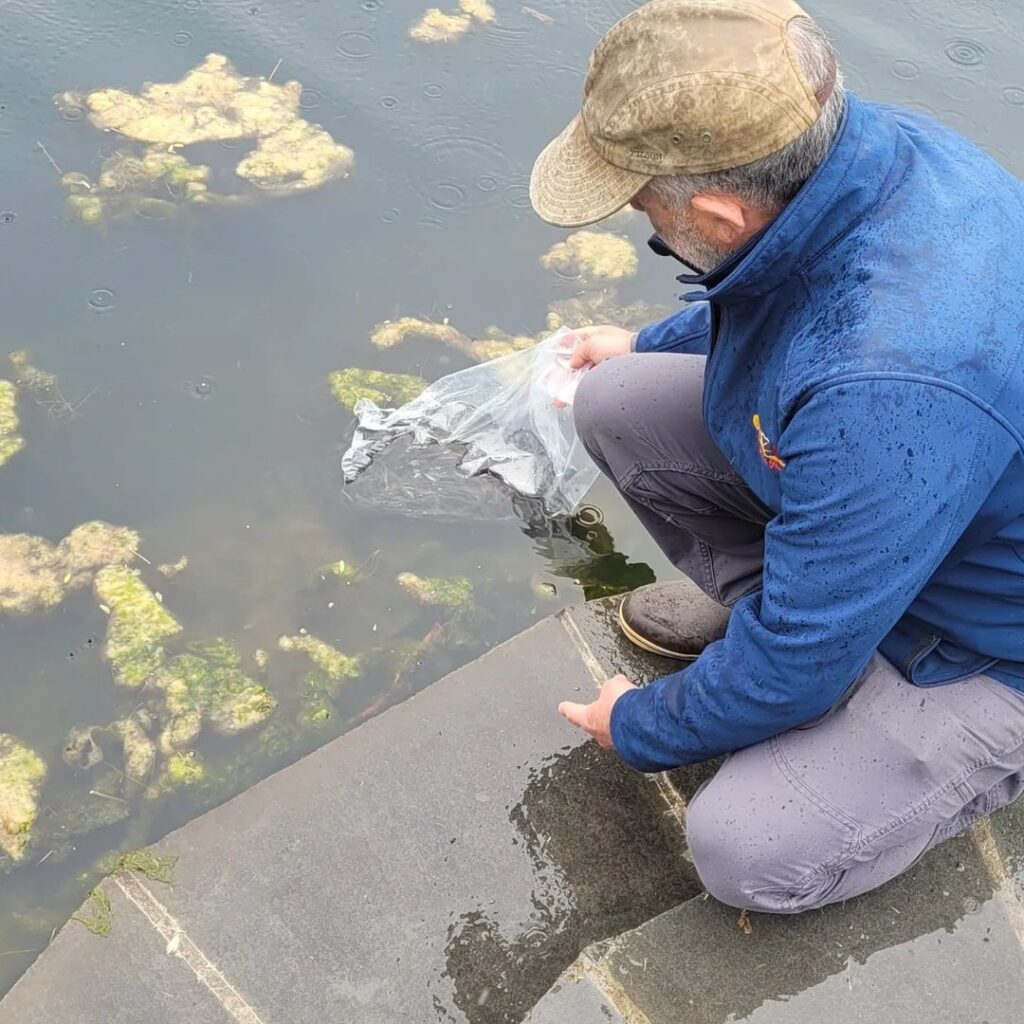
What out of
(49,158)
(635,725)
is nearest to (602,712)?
(635,725)

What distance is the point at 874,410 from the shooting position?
1333 millimetres

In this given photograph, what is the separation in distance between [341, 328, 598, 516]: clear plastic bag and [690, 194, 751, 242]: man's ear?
1222 millimetres

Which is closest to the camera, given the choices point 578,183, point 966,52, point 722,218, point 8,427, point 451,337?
point 722,218

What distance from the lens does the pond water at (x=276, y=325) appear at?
248 cm

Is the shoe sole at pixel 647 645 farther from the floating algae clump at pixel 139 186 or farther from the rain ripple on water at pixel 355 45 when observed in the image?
the rain ripple on water at pixel 355 45

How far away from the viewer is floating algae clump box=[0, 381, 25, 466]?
2883mm

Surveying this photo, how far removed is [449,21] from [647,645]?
10.6 feet

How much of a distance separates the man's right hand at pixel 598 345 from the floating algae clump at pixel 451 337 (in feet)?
2.22

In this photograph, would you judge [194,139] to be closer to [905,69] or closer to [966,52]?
[905,69]

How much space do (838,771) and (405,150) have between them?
9.62 ft

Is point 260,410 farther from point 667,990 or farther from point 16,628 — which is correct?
point 667,990

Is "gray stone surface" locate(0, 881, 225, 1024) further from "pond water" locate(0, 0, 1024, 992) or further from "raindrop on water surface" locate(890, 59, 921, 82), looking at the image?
"raindrop on water surface" locate(890, 59, 921, 82)

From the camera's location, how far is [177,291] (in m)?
3.28

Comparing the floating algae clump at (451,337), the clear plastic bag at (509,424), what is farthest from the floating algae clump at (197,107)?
the clear plastic bag at (509,424)
